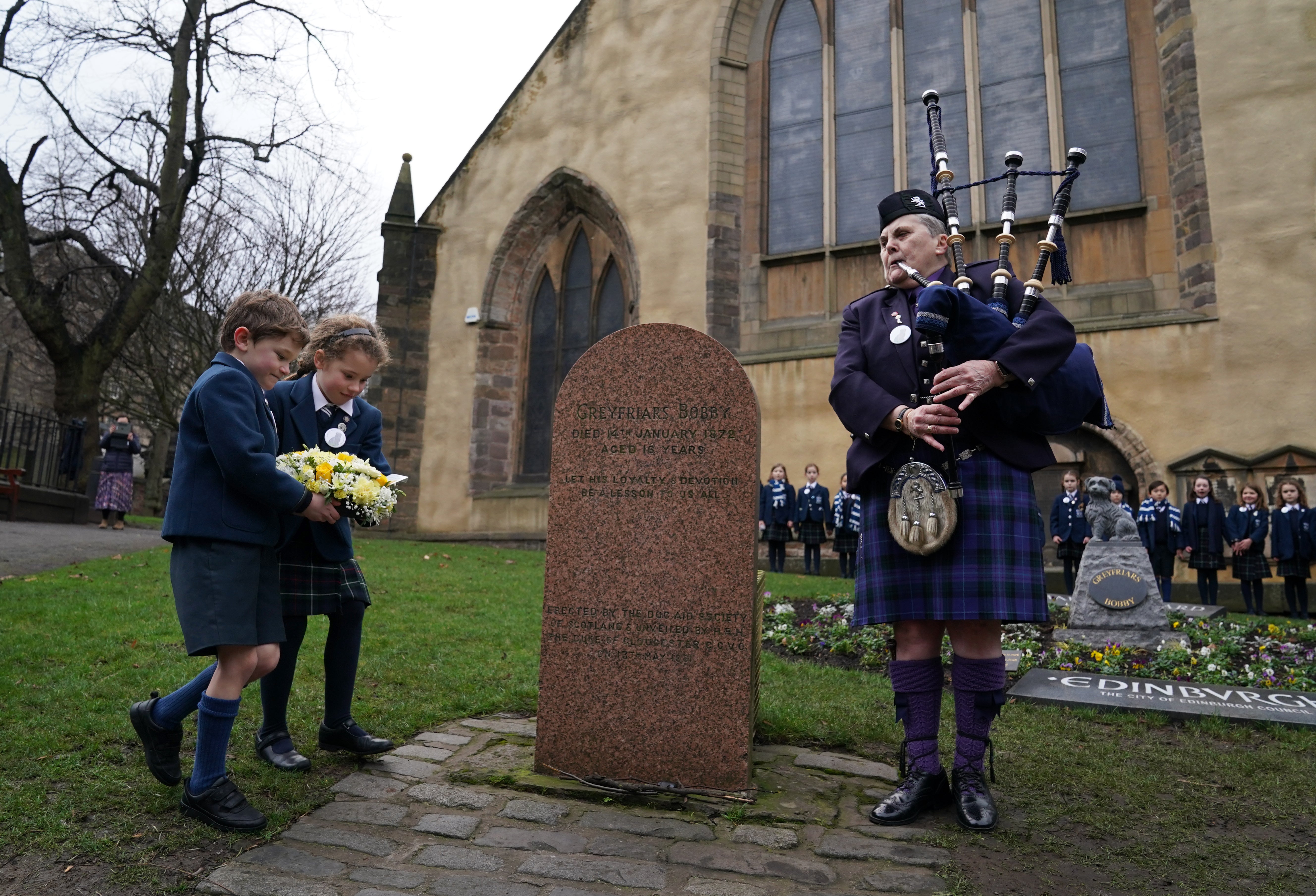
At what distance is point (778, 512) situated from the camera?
15453 mm

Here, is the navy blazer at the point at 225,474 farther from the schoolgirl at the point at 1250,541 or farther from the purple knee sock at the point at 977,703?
the schoolgirl at the point at 1250,541

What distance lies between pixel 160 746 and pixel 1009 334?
3.46 meters

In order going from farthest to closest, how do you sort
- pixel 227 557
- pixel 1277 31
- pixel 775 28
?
1. pixel 775 28
2. pixel 1277 31
3. pixel 227 557

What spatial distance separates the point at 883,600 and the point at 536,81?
18.5 meters

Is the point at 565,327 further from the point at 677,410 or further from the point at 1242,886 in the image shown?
the point at 1242,886

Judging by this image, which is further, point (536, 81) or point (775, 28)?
point (536, 81)

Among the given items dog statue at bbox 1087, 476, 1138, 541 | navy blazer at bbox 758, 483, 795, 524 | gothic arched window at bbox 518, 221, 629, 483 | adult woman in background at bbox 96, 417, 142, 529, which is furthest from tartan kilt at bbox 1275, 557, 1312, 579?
adult woman in background at bbox 96, 417, 142, 529

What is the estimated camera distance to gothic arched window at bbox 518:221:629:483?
19672mm

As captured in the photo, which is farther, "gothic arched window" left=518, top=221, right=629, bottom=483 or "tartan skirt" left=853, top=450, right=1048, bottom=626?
"gothic arched window" left=518, top=221, right=629, bottom=483

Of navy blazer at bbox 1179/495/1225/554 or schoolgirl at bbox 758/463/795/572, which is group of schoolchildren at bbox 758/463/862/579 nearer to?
schoolgirl at bbox 758/463/795/572

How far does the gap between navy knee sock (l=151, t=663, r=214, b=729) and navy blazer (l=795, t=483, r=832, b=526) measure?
12.5 m

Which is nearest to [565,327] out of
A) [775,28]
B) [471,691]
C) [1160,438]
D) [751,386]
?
[775,28]

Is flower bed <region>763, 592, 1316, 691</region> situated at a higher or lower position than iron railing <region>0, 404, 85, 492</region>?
lower

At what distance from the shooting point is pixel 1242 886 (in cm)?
297
